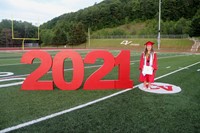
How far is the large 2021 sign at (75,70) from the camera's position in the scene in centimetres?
582

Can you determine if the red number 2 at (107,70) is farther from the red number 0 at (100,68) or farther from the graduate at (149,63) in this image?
the graduate at (149,63)

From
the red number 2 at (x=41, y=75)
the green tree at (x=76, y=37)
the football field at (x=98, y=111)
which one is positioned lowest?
the football field at (x=98, y=111)

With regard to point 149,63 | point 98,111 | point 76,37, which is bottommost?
point 98,111

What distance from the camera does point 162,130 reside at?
3.26m

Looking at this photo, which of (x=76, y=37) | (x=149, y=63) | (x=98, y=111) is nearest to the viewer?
(x=98, y=111)

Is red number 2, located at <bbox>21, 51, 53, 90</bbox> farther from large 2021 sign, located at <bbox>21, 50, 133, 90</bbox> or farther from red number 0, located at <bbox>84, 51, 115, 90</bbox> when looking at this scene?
red number 0, located at <bbox>84, 51, 115, 90</bbox>

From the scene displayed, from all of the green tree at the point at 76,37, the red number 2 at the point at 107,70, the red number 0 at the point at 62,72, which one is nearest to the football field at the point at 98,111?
the red number 0 at the point at 62,72

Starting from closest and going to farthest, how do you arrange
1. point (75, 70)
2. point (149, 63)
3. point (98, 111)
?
point (98, 111)
point (75, 70)
point (149, 63)

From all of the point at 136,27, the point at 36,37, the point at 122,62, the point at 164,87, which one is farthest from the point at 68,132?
the point at 136,27

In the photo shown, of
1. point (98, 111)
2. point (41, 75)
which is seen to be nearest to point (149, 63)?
point (98, 111)

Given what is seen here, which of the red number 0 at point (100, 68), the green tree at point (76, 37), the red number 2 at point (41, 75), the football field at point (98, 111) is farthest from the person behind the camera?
the green tree at point (76, 37)

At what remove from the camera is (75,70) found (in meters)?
5.95

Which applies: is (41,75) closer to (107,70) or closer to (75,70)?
(75,70)

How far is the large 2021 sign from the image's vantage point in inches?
229
